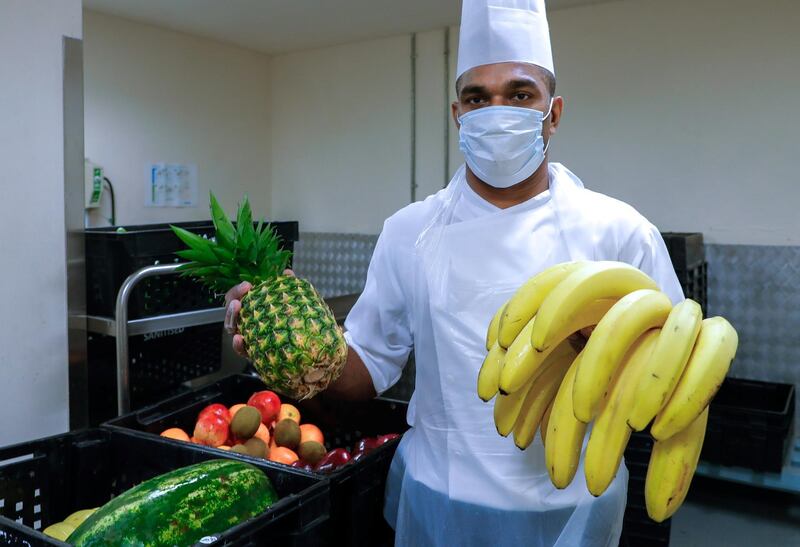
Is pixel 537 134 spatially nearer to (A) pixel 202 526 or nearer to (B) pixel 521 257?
(B) pixel 521 257

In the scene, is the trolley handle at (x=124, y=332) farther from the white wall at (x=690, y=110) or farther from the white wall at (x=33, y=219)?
the white wall at (x=690, y=110)

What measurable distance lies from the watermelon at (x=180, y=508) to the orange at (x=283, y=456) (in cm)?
45

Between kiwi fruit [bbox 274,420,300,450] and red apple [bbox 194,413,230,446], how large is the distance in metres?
0.14

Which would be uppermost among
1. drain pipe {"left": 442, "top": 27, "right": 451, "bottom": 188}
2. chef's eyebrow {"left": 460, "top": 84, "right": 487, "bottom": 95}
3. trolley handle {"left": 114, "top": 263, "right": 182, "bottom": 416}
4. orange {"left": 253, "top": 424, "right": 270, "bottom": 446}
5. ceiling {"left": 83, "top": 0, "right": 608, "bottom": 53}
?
ceiling {"left": 83, "top": 0, "right": 608, "bottom": 53}

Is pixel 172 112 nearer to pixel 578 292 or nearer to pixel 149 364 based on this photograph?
pixel 149 364

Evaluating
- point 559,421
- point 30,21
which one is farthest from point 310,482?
point 30,21

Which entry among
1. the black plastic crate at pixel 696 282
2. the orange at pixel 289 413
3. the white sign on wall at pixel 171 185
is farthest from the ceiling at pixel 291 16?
the orange at pixel 289 413

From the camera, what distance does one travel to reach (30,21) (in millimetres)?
2031

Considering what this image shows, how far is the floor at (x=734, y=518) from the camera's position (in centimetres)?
278

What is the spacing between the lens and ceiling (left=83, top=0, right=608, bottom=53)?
3.42m

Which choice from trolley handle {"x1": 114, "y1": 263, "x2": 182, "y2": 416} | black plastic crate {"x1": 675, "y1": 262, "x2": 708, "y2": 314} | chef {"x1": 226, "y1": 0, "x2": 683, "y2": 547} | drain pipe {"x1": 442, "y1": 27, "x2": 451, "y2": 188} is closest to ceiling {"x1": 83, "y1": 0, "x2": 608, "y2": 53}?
drain pipe {"x1": 442, "y1": 27, "x2": 451, "y2": 188}

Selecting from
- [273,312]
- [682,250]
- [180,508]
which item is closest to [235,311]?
[273,312]

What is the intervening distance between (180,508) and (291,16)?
3.08 metres

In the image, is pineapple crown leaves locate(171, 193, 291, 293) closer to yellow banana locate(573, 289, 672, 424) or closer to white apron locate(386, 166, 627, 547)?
white apron locate(386, 166, 627, 547)
